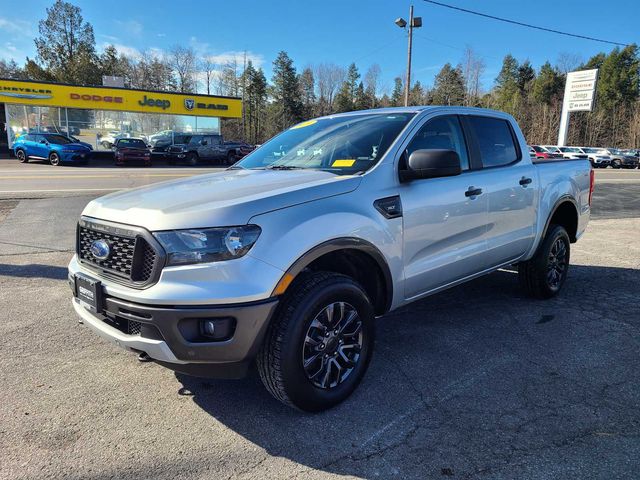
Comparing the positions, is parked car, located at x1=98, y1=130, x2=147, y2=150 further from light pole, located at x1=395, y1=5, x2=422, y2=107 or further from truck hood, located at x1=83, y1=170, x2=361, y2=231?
truck hood, located at x1=83, y1=170, x2=361, y2=231

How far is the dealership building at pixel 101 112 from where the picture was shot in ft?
104

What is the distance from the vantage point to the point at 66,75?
61344mm

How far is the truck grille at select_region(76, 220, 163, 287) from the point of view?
99.7 inches

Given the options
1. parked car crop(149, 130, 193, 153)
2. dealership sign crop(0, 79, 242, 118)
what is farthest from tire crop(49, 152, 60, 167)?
dealership sign crop(0, 79, 242, 118)

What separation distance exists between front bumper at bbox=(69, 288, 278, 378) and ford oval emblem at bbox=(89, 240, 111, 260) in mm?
325

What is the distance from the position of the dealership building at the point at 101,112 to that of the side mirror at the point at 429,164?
33.3 metres

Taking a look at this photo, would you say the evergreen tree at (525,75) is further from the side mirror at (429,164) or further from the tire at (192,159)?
the side mirror at (429,164)

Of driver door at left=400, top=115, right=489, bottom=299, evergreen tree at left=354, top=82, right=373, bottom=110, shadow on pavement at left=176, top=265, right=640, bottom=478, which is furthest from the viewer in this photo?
evergreen tree at left=354, top=82, right=373, bottom=110

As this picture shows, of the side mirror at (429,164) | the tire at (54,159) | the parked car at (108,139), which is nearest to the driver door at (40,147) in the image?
the tire at (54,159)

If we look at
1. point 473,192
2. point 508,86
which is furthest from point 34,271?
Answer: point 508,86

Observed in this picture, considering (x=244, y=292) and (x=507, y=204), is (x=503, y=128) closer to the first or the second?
(x=507, y=204)

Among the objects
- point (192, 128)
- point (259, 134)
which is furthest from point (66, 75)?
point (192, 128)

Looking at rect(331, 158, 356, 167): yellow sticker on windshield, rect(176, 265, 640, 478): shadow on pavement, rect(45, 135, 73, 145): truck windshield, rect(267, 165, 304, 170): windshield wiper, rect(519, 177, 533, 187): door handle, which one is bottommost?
rect(176, 265, 640, 478): shadow on pavement

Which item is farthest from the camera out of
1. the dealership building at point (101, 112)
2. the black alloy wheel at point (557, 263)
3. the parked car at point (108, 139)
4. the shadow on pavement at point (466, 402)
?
the parked car at point (108, 139)
